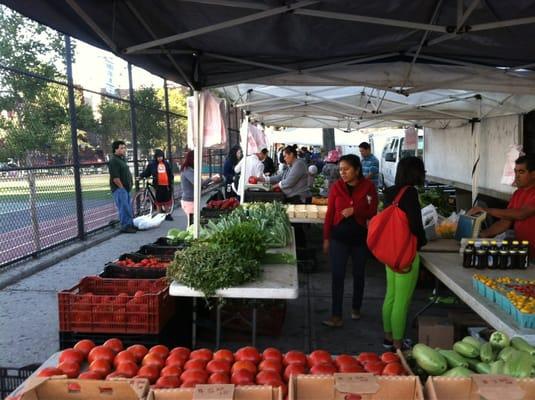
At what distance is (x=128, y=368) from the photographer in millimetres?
2252

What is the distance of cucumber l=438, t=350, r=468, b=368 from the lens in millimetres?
2236

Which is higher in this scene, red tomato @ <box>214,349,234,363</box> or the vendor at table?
the vendor at table

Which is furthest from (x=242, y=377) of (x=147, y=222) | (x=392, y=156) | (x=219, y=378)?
(x=392, y=156)

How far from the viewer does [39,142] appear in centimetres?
799

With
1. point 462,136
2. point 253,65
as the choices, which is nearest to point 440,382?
point 253,65

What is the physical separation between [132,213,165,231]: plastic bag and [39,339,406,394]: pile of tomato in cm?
806

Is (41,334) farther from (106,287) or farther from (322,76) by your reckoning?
(322,76)

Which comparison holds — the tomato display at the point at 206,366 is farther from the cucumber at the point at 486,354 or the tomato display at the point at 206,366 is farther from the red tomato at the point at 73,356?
the cucumber at the point at 486,354

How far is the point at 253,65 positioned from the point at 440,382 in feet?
12.4

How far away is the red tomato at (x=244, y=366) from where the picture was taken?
222cm

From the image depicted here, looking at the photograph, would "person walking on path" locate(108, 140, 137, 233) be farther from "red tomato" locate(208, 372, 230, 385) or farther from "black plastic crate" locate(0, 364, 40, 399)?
"red tomato" locate(208, 372, 230, 385)

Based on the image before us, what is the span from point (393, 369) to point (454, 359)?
1.10 ft

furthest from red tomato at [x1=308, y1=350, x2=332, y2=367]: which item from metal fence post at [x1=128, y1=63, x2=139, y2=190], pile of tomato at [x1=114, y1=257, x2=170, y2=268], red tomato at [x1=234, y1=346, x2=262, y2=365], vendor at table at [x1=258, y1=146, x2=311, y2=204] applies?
metal fence post at [x1=128, y1=63, x2=139, y2=190]

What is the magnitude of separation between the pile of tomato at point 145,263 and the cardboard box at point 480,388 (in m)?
2.97
